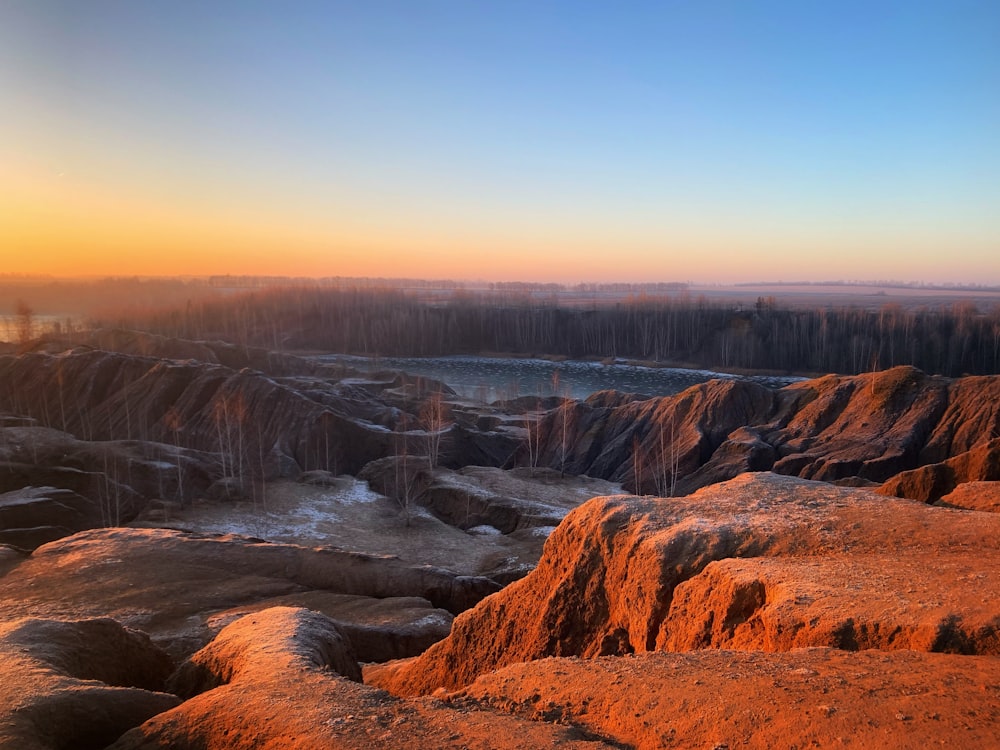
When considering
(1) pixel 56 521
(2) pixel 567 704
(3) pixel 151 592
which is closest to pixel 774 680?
(2) pixel 567 704

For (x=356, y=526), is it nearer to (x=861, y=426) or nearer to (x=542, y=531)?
(x=542, y=531)

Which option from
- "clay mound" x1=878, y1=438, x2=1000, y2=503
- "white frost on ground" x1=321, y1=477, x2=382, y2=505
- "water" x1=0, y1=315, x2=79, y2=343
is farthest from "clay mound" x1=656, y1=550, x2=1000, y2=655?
"water" x1=0, y1=315, x2=79, y2=343

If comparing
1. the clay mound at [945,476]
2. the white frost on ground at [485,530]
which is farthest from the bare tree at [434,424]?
the clay mound at [945,476]

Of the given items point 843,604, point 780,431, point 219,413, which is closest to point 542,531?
point 780,431

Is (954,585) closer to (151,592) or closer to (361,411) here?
(151,592)

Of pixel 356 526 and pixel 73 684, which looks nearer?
pixel 73 684

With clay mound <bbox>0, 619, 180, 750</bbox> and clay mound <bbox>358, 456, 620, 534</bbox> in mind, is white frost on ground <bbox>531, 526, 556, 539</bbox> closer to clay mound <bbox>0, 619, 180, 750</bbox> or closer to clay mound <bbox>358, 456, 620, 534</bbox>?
clay mound <bbox>358, 456, 620, 534</bbox>
